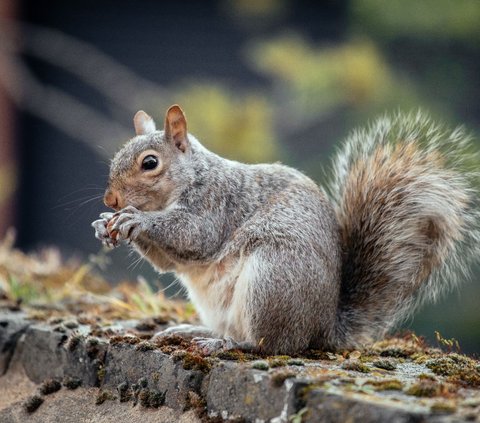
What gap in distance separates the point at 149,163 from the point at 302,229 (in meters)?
0.54

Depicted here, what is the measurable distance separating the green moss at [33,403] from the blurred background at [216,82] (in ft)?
7.62

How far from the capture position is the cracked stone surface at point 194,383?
179 centimetres

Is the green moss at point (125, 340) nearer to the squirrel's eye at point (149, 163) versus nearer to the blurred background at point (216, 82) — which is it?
the squirrel's eye at point (149, 163)

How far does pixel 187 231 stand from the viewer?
8.14 feet

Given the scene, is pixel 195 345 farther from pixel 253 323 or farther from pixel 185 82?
pixel 185 82

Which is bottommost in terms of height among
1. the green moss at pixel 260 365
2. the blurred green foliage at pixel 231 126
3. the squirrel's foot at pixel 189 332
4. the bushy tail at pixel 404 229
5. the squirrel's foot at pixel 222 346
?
the green moss at pixel 260 365

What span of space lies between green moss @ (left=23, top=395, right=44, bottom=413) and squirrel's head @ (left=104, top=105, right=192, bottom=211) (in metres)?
0.68

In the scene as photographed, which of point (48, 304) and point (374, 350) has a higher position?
point (48, 304)

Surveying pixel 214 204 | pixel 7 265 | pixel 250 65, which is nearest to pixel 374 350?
pixel 214 204

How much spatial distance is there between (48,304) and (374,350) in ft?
4.84

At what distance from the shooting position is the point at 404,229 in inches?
101

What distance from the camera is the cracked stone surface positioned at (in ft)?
5.87

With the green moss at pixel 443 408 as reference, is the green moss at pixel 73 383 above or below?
above

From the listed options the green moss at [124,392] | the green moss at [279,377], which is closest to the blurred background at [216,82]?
the green moss at [124,392]
